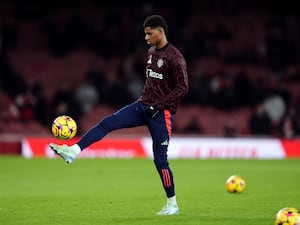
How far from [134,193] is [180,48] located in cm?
1521

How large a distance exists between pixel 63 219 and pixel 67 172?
8.94 metres

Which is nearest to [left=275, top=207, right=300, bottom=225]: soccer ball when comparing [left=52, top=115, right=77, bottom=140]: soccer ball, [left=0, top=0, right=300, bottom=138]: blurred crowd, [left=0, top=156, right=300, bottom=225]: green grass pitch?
[left=0, top=156, right=300, bottom=225]: green grass pitch

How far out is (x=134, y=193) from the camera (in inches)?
520

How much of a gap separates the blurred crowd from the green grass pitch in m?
4.27

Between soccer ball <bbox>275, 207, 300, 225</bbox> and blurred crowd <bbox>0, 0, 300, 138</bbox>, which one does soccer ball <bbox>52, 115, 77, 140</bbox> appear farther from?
blurred crowd <bbox>0, 0, 300, 138</bbox>

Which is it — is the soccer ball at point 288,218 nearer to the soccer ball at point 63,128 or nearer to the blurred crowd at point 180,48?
the soccer ball at point 63,128

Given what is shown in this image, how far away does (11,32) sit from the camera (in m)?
29.4

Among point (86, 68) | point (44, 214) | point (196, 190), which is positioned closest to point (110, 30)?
point (86, 68)

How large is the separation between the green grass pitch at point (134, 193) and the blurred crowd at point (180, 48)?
14.0ft

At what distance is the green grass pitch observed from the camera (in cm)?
963

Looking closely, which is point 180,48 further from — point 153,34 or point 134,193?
point 153,34

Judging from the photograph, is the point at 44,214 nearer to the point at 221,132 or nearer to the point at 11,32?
the point at 221,132

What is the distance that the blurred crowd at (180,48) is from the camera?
2597 cm

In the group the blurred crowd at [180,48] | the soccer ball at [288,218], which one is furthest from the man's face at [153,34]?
the blurred crowd at [180,48]
